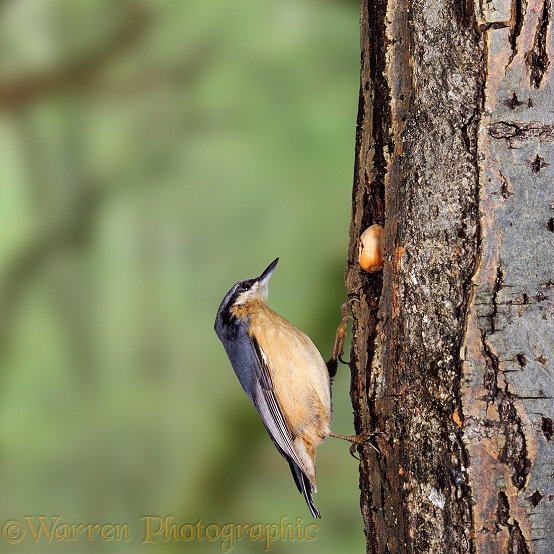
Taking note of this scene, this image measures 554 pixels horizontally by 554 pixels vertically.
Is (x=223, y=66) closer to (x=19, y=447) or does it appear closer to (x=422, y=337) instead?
(x=19, y=447)

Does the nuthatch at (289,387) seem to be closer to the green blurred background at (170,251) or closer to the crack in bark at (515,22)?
the green blurred background at (170,251)

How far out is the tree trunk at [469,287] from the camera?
1285 millimetres

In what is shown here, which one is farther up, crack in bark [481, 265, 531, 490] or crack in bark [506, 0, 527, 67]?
crack in bark [506, 0, 527, 67]

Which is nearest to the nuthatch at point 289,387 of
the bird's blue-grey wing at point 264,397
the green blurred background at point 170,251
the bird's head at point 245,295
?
the bird's blue-grey wing at point 264,397

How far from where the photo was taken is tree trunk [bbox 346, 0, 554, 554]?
50.6 inches

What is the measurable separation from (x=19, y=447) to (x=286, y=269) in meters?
1.50

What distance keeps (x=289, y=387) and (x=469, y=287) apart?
3.50ft

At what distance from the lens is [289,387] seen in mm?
2301

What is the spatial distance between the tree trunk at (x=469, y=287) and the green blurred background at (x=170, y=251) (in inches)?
76.3

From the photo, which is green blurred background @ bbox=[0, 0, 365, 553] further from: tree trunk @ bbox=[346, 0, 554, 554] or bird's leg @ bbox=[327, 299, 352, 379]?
tree trunk @ bbox=[346, 0, 554, 554]

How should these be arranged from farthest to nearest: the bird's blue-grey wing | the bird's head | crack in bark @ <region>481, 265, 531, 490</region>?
the bird's head < the bird's blue-grey wing < crack in bark @ <region>481, 265, 531, 490</region>

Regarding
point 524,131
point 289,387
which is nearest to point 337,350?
point 289,387

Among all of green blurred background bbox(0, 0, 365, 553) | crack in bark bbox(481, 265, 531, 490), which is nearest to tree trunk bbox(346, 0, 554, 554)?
crack in bark bbox(481, 265, 531, 490)

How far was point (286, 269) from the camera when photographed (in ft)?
11.4
